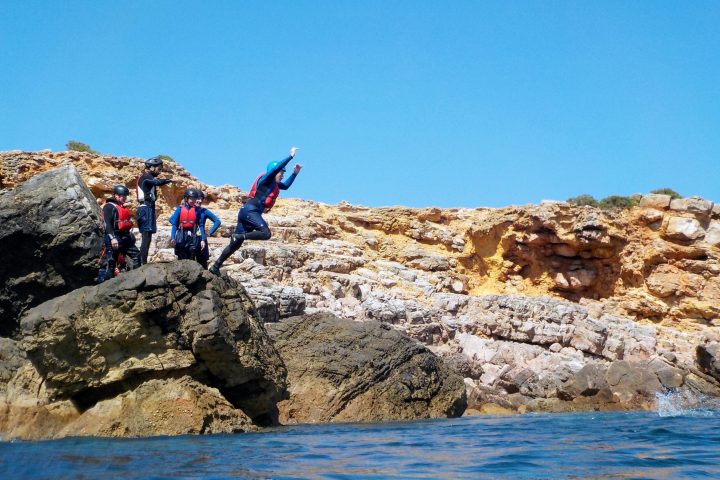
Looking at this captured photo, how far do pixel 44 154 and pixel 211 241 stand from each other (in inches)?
243

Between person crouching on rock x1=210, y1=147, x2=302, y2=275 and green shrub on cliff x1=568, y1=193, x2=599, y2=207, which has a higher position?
green shrub on cliff x1=568, y1=193, x2=599, y2=207

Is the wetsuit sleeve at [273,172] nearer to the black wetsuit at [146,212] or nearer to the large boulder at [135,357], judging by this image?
the black wetsuit at [146,212]

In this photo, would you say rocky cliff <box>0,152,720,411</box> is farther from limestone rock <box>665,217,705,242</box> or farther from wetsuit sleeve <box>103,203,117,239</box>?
wetsuit sleeve <box>103,203,117,239</box>

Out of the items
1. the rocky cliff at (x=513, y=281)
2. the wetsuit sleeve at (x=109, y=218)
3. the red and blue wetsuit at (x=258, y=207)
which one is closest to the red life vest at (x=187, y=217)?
→ the red and blue wetsuit at (x=258, y=207)

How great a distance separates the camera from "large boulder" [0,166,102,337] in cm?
1284

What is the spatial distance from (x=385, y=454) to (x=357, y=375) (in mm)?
4994

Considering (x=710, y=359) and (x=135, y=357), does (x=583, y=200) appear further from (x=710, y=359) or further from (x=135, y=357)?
(x=135, y=357)

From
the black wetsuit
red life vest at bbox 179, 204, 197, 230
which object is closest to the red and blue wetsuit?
red life vest at bbox 179, 204, 197, 230

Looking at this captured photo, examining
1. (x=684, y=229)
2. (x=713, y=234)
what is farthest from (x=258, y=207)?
(x=713, y=234)

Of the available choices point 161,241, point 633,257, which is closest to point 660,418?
point 161,241

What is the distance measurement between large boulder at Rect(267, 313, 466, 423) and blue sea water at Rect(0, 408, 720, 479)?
4.86 ft

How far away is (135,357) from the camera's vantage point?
10383mm

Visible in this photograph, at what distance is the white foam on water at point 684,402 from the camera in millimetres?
17078

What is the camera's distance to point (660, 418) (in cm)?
1423
